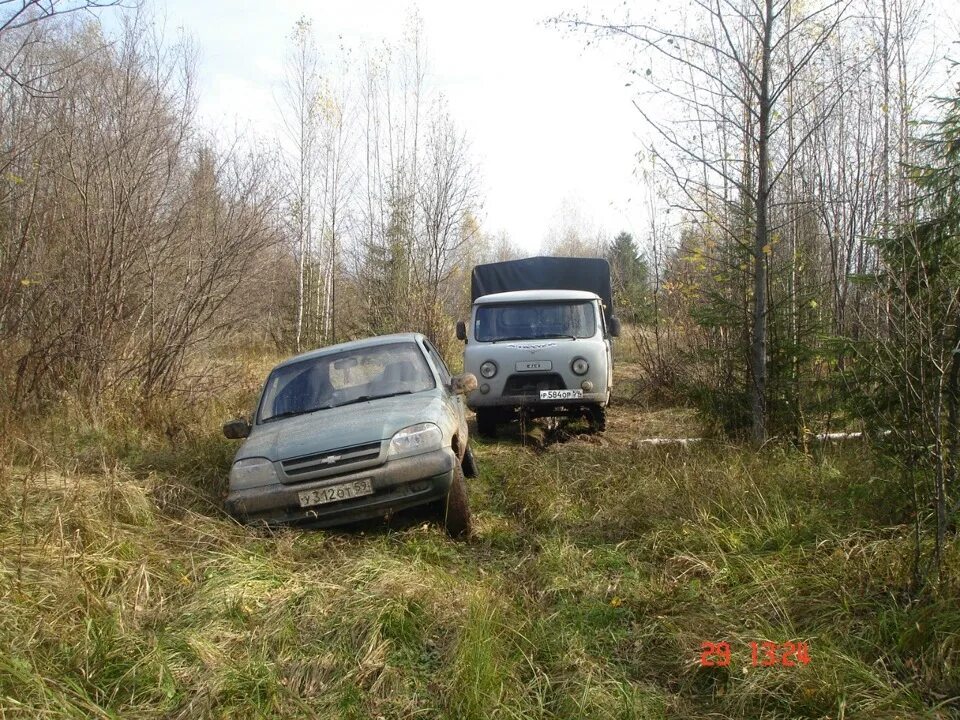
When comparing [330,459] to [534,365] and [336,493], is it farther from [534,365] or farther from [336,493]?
[534,365]

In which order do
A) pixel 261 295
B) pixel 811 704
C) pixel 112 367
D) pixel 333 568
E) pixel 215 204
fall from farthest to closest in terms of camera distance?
1. pixel 261 295
2. pixel 215 204
3. pixel 112 367
4. pixel 333 568
5. pixel 811 704

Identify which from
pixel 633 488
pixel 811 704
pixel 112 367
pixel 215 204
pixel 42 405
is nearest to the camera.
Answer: pixel 811 704

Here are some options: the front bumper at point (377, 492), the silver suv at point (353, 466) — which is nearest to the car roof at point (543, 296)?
the silver suv at point (353, 466)

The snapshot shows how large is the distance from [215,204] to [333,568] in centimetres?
769

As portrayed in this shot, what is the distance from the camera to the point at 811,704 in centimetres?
274

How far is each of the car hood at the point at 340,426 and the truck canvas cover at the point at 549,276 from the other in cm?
665

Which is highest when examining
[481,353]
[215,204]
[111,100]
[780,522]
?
[111,100]

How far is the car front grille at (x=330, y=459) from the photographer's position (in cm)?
482

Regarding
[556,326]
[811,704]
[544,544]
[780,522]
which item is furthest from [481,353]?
[811,704]

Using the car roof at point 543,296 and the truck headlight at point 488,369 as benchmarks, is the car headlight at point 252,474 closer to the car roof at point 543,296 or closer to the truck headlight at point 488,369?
the truck headlight at point 488,369

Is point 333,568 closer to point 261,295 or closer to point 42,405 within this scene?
point 42,405

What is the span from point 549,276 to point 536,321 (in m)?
3.34
